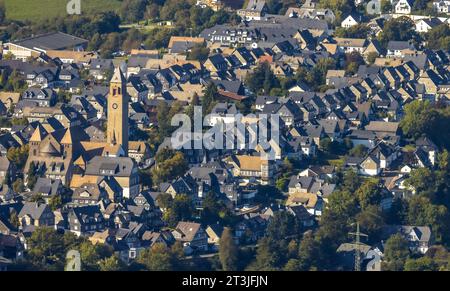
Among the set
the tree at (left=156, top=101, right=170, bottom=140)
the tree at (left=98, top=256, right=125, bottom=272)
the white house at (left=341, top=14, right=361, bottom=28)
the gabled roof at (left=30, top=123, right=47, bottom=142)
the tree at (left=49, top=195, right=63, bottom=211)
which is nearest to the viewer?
the tree at (left=98, top=256, right=125, bottom=272)

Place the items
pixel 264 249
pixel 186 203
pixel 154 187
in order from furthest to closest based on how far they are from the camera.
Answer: pixel 154 187, pixel 186 203, pixel 264 249

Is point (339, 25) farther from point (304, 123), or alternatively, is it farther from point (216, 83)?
point (304, 123)

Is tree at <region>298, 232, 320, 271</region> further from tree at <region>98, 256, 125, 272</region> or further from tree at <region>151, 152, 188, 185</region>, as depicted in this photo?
tree at <region>151, 152, 188, 185</region>

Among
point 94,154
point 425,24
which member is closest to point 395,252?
point 94,154

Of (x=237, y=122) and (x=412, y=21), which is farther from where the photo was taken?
(x=412, y=21)

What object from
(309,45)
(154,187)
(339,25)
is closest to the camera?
(154,187)

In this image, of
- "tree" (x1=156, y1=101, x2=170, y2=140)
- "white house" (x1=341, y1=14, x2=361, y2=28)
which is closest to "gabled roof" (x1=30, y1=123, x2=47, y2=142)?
"tree" (x1=156, y1=101, x2=170, y2=140)

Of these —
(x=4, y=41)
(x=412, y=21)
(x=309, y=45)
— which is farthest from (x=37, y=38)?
(x=412, y=21)
